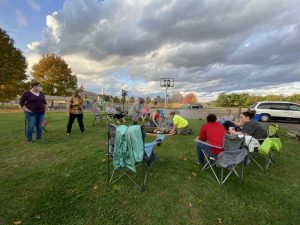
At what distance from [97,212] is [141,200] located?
64cm

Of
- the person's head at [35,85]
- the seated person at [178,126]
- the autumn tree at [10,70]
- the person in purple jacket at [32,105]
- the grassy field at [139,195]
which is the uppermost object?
the autumn tree at [10,70]

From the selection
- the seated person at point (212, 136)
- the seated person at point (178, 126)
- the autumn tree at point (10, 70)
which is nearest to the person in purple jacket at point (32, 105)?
the seated person at point (178, 126)

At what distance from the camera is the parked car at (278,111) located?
1589 cm

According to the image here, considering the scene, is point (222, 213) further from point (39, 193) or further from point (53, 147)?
point (53, 147)

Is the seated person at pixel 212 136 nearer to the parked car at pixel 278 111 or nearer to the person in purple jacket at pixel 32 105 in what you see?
the person in purple jacket at pixel 32 105

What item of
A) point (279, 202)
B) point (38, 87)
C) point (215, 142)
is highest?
point (38, 87)

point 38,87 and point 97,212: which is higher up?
point 38,87

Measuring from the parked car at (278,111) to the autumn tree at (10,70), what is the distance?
87.2 ft

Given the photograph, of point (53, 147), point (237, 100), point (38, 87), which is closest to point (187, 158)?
point (53, 147)

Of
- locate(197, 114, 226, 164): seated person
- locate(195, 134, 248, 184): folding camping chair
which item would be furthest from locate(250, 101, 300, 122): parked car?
locate(195, 134, 248, 184): folding camping chair

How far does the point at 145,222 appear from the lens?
261 centimetres

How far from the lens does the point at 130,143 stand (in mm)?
3125

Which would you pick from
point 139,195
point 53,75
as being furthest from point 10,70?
point 139,195

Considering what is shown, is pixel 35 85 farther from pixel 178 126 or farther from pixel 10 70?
pixel 10 70
